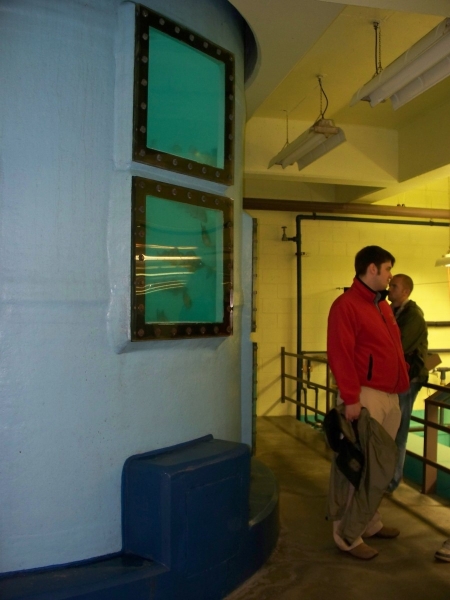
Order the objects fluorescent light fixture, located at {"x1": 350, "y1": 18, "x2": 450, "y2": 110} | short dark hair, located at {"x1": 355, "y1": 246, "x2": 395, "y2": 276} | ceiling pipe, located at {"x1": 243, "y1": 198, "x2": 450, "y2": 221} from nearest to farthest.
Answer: fluorescent light fixture, located at {"x1": 350, "y1": 18, "x2": 450, "y2": 110} → short dark hair, located at {"x1": 355, "y1": 246, "x2": 395, "y2": 276} → ceiling pipe, located at {"x1": 243, "y1": 198, "x2": 450, "y2": 221}

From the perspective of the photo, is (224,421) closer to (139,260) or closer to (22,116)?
(139,260)

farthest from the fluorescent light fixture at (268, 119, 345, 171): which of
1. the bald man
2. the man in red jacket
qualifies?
the man in red jacket

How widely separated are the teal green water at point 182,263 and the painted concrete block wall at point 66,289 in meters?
0.13

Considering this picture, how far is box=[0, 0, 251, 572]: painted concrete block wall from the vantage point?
6.64 ft

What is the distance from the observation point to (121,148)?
7.28 ft

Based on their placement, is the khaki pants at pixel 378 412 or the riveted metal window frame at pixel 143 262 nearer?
the riveted metal window frame at pixel 143 262

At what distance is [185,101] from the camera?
8.08 ft

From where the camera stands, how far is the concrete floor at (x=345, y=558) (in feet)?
8.02

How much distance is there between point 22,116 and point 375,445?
2.22m

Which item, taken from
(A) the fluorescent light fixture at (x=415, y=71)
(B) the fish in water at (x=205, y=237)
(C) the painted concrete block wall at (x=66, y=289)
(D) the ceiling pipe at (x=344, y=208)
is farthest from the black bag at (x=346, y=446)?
(D) the ceiling pipe at (x=344, y=208)

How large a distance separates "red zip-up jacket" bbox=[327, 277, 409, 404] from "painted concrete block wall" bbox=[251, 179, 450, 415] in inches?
163

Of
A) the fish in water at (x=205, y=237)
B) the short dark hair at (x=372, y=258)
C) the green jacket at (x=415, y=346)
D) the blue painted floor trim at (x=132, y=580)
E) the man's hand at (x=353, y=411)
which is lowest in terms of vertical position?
the blue painted floor trim at (x=132, y=580)

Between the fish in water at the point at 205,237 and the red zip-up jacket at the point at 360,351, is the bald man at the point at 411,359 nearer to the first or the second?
the red zip-up jacket at the point at 360,351

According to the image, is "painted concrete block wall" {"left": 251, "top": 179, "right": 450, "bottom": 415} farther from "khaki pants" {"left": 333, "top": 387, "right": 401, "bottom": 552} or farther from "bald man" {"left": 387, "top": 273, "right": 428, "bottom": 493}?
"khaki pants" {"left": 333, "top": 387, "right": 401, "bottom": 552}
